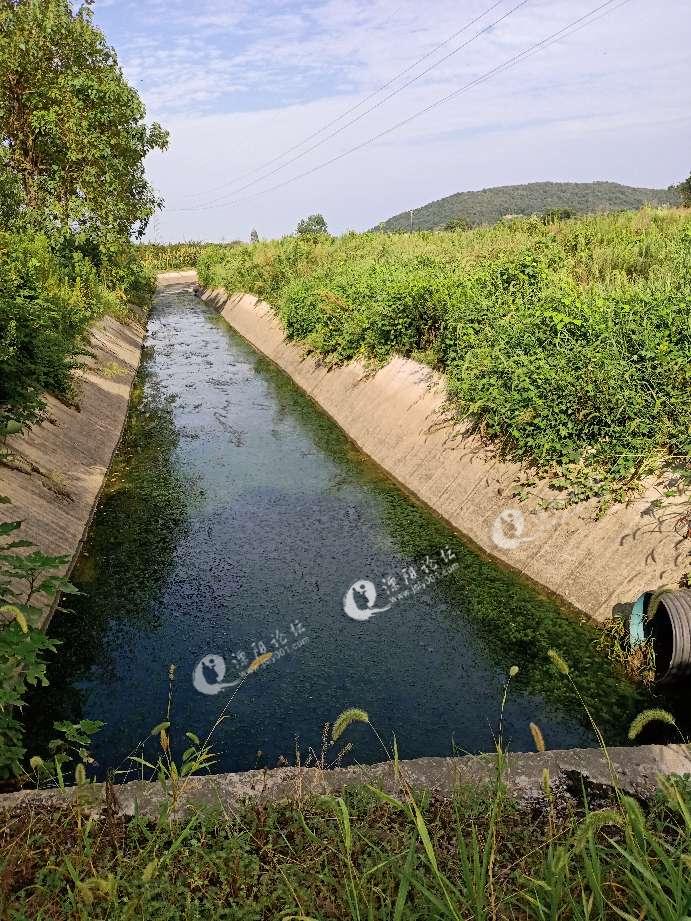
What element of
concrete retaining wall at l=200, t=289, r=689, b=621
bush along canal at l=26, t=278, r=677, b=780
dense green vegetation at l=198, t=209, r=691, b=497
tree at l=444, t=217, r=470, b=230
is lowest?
bush along canal at l=26, t=278, r=677, b=780

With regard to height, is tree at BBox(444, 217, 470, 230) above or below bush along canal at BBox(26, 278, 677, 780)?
above

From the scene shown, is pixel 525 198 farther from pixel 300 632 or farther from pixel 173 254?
pixel 300 632

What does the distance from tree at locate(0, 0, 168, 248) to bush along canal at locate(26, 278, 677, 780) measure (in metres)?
17.2

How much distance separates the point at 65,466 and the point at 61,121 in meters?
20.4

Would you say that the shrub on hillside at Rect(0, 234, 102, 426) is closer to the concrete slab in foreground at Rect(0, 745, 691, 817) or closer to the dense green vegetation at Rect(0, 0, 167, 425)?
the concrete slab in foreground at Rect(0, 745, 691, 817)

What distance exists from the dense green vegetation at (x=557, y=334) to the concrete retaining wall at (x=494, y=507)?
0.43 meters

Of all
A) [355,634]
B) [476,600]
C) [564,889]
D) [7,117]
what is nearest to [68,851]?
[564,889]

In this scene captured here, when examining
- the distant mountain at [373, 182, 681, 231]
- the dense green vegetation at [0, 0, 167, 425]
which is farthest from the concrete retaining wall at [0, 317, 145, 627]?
the distant mountain at [373, 182, 681, 231]

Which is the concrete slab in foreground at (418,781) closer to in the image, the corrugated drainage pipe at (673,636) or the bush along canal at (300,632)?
the bush along canal at (300,632)

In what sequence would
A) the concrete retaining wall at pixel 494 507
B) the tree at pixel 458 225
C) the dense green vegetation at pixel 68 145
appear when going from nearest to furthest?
the concrete retaining wall at pixel 494 507 → the dense green vegetation at pixel 68 145 → the tree at pixel 458 225

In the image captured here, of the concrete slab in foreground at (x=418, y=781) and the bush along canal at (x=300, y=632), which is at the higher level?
the concrete slab in foreground at (x=418, y=781)

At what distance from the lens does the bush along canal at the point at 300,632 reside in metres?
6.69

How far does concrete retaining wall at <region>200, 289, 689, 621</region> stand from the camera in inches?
308

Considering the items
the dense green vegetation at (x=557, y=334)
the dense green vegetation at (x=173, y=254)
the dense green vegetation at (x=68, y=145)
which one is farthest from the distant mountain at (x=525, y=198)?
the dense green vegetation at (x=557, y=334)
